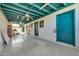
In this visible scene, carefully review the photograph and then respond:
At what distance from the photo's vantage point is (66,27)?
5062 mm

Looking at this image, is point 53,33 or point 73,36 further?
point 53,33

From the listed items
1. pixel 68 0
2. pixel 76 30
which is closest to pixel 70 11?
pixel 76 30

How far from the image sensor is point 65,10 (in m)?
5.00

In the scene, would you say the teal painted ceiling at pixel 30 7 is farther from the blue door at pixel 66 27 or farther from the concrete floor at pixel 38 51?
the concrete floor at pixel 38 51

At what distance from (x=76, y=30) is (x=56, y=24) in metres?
1.80

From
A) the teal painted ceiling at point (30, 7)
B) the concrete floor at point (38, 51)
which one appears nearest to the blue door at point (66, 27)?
the teal painted ceiling at point (30, 7)

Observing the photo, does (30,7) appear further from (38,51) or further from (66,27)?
(38,51)

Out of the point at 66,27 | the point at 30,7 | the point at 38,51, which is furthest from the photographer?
the point at 30,7

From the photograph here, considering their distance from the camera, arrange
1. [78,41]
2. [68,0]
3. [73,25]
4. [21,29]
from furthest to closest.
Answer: [21,29], [73,25], [78,41], [68,0]

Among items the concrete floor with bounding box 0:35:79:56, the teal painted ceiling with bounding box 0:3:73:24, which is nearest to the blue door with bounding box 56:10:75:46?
the teal painted ceiling with bounding box 0:3:73:24

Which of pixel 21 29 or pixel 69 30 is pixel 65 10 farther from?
pixel 21 29

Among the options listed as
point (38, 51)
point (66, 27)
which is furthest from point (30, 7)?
point (38, 51)

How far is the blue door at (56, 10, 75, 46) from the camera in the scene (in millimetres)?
4586

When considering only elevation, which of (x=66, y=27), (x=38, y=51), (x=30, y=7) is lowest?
(x=38, y=51)
